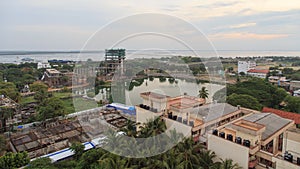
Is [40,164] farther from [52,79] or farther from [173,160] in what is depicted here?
[52,79]

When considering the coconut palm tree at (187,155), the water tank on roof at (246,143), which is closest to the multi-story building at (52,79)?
the coconut palm tree at (187,155)

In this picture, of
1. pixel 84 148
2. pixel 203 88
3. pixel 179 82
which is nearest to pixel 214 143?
pixel 179 82

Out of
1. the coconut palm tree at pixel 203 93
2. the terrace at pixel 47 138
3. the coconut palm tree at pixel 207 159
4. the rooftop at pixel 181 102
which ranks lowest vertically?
the terrace at pixel 47 138

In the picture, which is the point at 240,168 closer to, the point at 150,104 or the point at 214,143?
the point at 214,143

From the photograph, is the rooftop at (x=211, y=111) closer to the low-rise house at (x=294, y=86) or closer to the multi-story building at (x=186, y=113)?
the multi-story building at (x=186, y=113)

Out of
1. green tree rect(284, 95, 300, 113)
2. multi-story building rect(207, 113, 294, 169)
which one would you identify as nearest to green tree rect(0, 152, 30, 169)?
multi-story building rect(207, 113, 294, 169)

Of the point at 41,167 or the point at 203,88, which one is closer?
the point at 41,167
